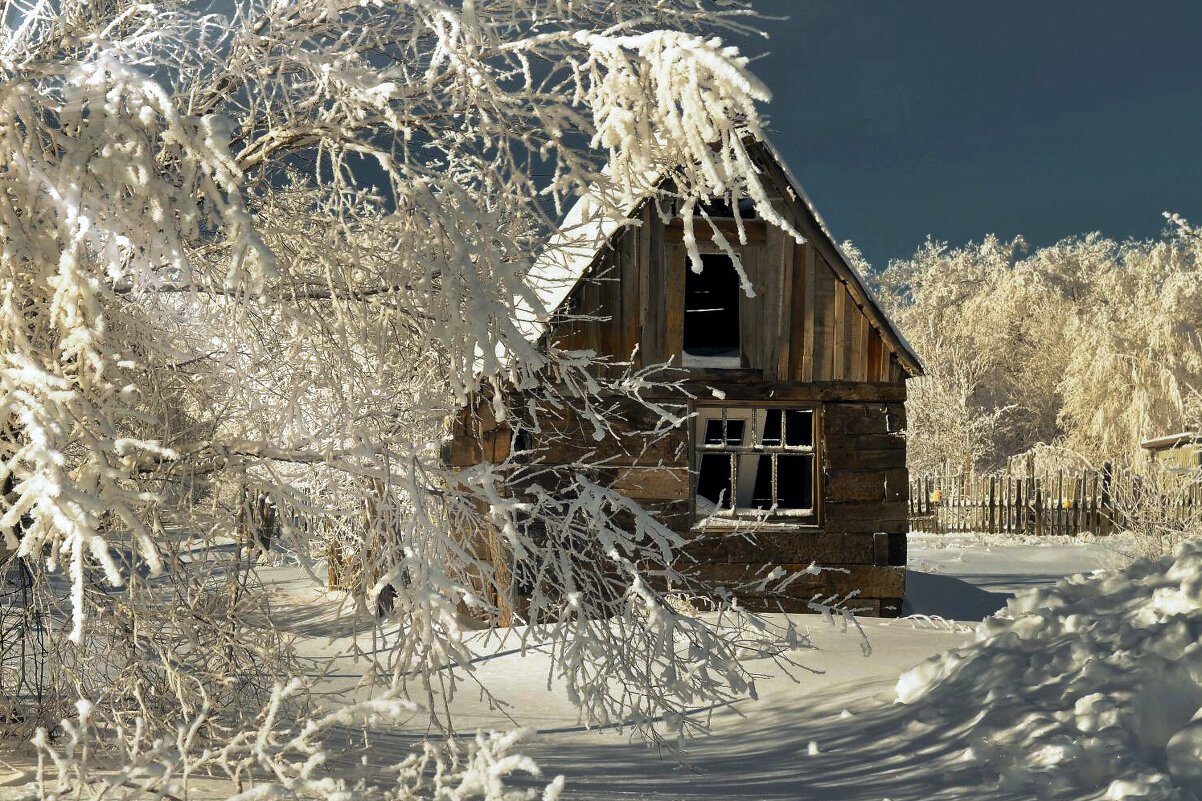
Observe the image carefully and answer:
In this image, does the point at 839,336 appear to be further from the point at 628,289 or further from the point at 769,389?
the point at 628,289

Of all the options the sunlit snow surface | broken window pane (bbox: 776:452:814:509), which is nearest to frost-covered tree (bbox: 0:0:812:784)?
the sunlit snow surface

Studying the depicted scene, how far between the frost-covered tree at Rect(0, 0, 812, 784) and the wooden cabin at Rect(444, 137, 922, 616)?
5723 mm

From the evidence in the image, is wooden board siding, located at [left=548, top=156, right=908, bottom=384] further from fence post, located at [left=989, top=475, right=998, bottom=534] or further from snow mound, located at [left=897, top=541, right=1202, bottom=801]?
Result: fence post, located at [left=989, top=475, right=998, bottom=534]

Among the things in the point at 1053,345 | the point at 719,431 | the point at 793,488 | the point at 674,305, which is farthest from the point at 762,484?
the point at 1053,345

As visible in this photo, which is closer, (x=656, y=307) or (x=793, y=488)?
(x=656, y=307)

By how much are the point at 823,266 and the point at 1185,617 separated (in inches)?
251

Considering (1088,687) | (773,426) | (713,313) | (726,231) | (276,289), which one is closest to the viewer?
(276,289)

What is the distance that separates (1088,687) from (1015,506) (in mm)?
21593

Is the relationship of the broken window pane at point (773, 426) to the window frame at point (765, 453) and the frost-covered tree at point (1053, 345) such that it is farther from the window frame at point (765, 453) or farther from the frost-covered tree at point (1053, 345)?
the frost-covered tree at point (1053, 345)

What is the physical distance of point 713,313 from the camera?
13.9m

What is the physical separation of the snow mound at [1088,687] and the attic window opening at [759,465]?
371 cm

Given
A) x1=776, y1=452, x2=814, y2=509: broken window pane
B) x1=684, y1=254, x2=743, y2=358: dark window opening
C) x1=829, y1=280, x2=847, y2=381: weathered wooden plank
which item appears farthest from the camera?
x1=776, y1=452, x2=814, y2=509: broken window pane

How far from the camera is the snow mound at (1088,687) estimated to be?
5602 mm

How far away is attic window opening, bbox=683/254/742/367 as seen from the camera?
12.4 metres
